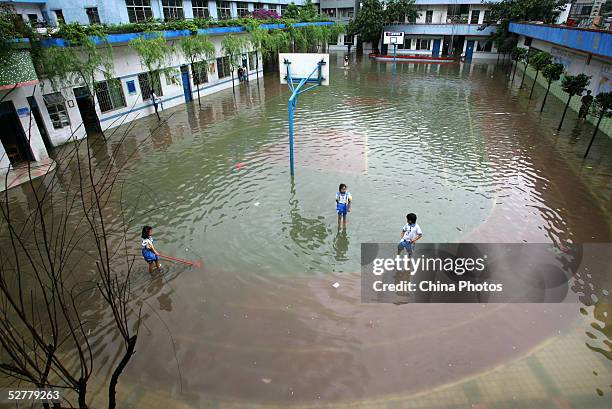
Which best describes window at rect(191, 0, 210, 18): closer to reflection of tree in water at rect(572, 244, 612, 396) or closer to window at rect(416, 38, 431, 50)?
window at rect(416, 38, 431, 50)

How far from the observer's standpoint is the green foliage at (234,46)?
2725 centimetres

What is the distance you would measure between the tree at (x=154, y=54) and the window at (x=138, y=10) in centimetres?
366

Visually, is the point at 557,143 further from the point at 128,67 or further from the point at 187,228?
the point at 128,67

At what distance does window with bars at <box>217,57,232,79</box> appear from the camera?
94.6 feet

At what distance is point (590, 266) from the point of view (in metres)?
9.09

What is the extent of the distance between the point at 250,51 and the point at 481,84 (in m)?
19.3

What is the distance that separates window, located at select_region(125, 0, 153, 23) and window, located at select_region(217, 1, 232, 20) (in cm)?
884

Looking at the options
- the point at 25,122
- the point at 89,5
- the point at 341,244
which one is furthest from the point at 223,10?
the point at 341,244

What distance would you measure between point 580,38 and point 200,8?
85.1 ft

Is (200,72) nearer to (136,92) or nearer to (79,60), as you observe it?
(136,92)

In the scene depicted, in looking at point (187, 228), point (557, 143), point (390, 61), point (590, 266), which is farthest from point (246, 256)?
point (390, 61)

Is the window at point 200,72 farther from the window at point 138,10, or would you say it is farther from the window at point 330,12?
the window at point 330,12

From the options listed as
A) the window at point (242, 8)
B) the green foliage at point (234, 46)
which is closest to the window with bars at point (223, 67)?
the green foliage at point (234, 46)

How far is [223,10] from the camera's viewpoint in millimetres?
33438
